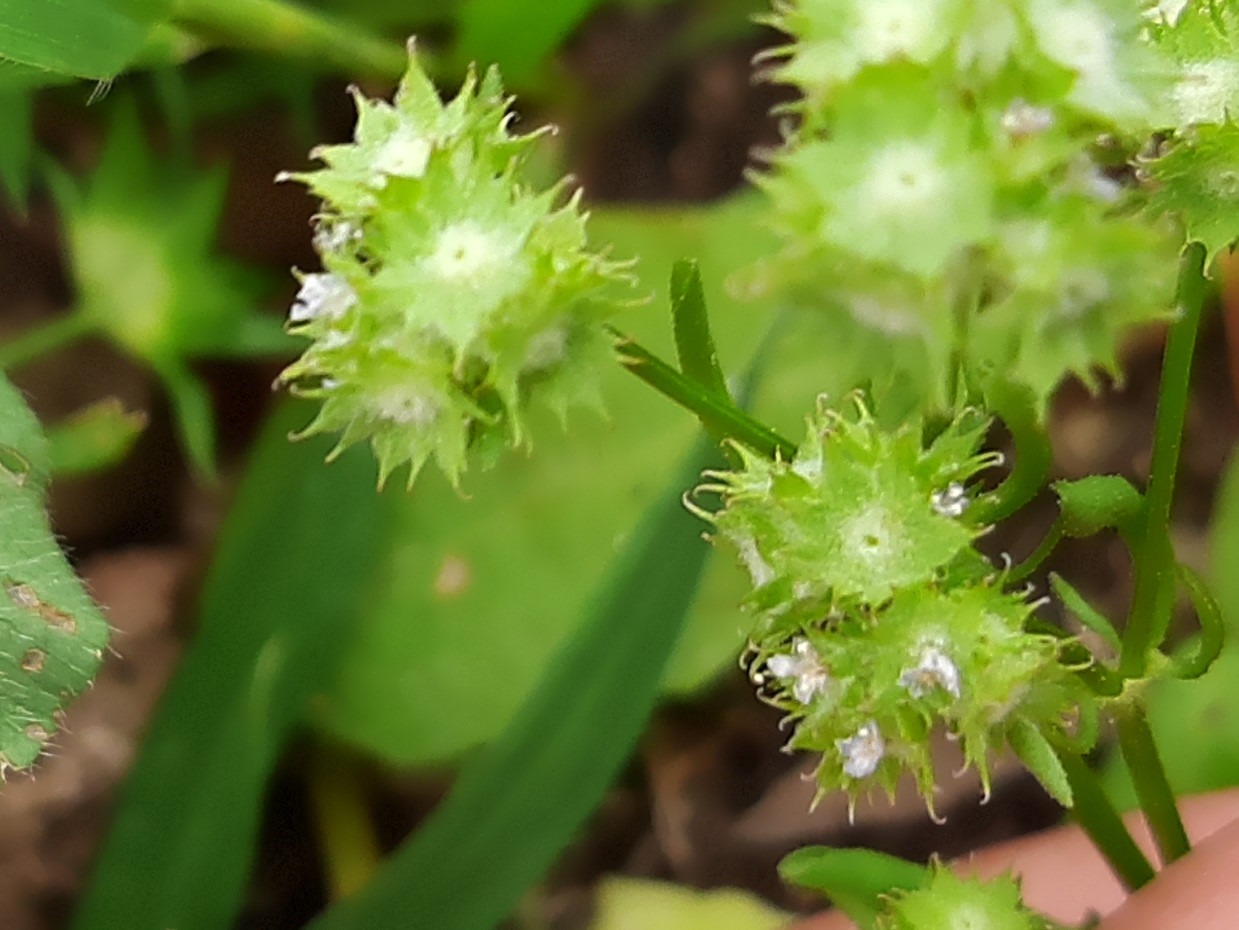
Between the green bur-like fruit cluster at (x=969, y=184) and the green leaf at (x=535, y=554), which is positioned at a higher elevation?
the green bur-like fruit cluster at (x=969, y=184)

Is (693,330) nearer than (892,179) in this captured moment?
No

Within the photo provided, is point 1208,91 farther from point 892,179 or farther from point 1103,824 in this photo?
point 1103,824

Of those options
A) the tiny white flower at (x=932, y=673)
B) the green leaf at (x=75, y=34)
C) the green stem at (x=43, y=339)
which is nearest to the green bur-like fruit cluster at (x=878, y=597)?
the tiny white flower at (x=932, y=673)

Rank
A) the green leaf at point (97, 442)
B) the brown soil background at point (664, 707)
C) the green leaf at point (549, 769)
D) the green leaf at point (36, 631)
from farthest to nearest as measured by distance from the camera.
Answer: the brown soil background at point (664, 707) < the green leaf at point (97, 442) < the green leaf at point (549, 769) < the green leaf at point (36, 631)

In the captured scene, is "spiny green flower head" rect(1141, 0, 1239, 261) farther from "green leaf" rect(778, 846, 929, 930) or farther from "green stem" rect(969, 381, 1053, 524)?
"green leaf" rect(778, 846, 929, 930)

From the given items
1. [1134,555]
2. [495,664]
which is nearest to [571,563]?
[495,664]

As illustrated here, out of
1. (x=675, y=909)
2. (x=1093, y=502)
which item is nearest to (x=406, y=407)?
(x=1093, y=502)

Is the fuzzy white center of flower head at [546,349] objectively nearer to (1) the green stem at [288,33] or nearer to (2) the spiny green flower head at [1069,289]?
(2) the spiny green flower head at [1069,289]
